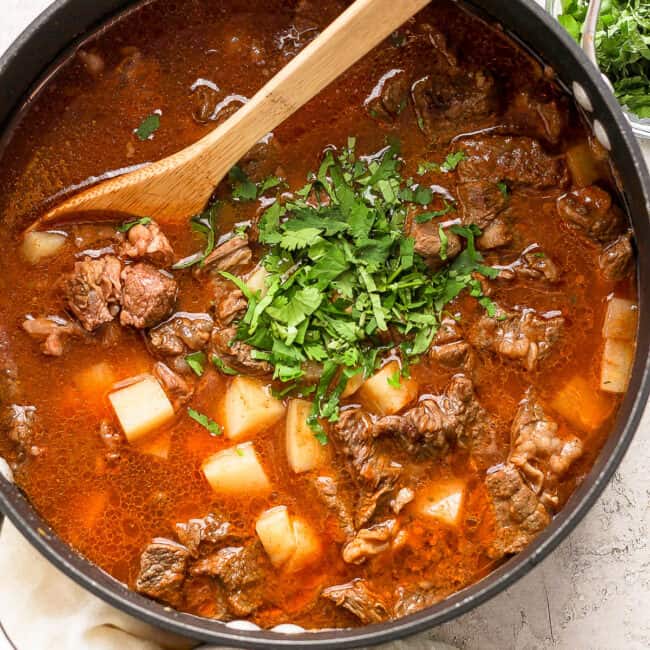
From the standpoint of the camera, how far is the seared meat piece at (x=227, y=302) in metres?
3.87

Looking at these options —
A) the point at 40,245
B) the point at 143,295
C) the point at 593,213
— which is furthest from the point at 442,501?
the point at 40,245

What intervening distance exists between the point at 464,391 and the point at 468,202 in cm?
79

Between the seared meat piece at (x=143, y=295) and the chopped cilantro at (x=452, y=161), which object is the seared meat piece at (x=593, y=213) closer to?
the chopped cilantro at (x=452, y=161)

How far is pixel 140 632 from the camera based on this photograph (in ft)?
13.2

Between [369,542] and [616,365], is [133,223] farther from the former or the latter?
[616,365]

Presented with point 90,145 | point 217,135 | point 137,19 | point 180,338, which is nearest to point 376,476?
point 180,338

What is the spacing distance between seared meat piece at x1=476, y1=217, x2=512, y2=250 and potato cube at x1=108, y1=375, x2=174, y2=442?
1.48 m

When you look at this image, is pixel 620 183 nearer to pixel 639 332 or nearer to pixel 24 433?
pixel 639 332

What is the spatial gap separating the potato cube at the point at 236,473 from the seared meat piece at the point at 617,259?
1.66m

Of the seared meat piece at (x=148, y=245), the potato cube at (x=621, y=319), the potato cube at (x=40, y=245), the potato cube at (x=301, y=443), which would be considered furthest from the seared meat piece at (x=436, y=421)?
the potato cube at (x=40, y=245)

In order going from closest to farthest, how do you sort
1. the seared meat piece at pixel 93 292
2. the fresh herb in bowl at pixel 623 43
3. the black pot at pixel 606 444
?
1. the black pot at pixel 606 444
2. the seared meat piece at pixel 93 292
3. the fresh herb in bowl at pixel 623 43

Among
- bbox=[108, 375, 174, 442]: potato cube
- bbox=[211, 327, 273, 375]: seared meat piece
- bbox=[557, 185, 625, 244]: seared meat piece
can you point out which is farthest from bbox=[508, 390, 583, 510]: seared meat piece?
bbox=[108, 375, 174, 442]: potato cube

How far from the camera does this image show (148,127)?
3.96 meters

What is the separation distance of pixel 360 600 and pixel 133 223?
1.80 meters
